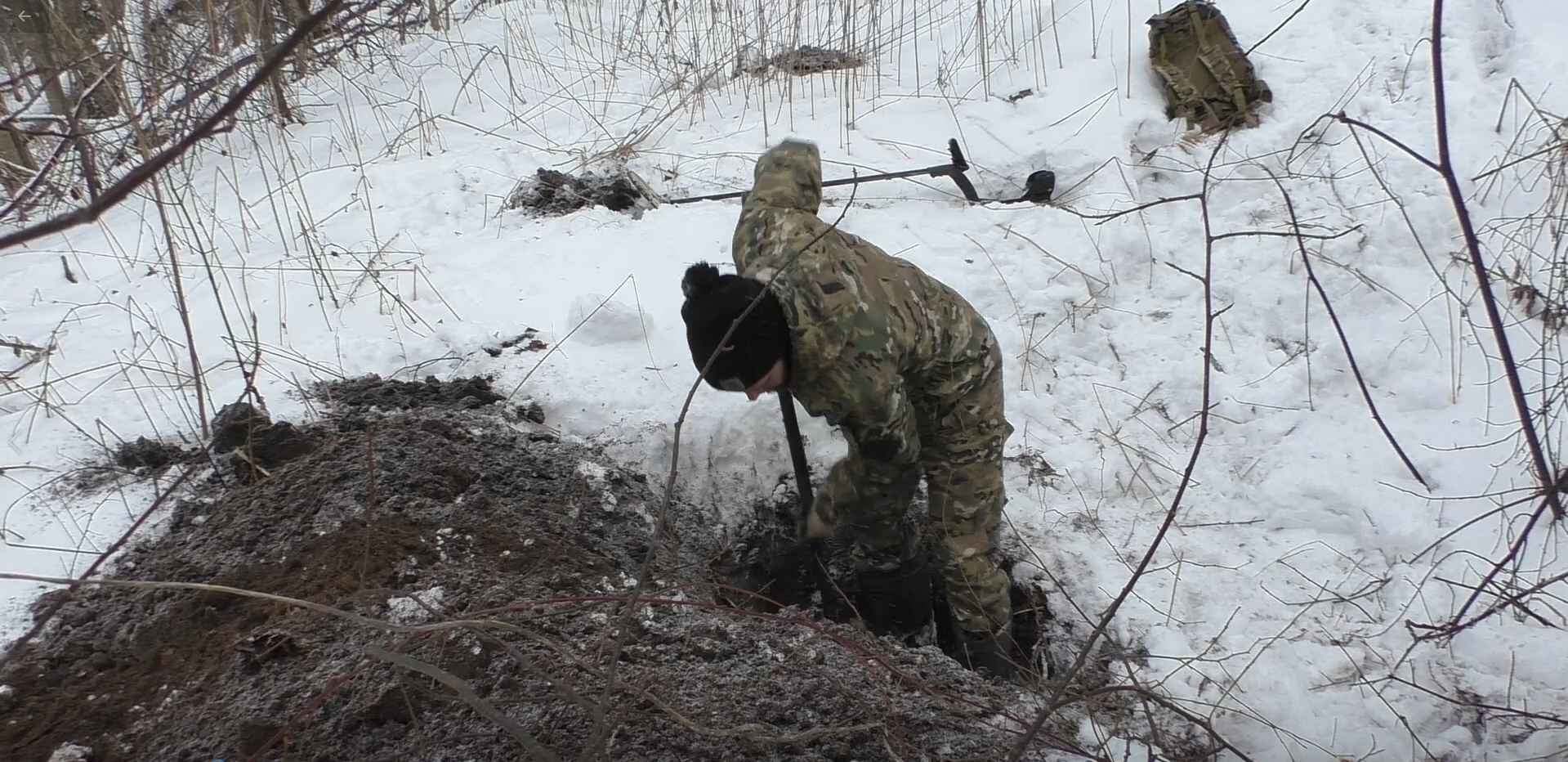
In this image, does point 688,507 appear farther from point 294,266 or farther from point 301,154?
point 301,154

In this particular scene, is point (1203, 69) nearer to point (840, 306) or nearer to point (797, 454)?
point (797, 454)

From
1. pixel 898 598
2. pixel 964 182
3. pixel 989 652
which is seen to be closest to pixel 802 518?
pixel 898 598

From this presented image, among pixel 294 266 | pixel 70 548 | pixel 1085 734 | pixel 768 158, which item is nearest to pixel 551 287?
pixel 294 266

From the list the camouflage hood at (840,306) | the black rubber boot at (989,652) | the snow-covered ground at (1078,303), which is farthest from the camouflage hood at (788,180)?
the black rubber boot at (989,652)

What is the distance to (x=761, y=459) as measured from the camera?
280cm

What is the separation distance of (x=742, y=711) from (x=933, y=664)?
0.54 m

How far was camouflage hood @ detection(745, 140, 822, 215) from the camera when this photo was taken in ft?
7.58

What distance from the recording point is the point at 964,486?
7.64 feet

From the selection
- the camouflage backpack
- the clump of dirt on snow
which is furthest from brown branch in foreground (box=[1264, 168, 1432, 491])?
the clump of dirt on snow

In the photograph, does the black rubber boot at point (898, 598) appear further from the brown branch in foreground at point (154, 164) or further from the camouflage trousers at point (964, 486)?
the brown branch in foreground at point (154, 164)

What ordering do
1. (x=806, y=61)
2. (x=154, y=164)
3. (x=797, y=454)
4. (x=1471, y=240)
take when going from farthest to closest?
(x=806, y=61) → (x=797, y=454) → (x=1471, y=240) → (x=154, y=164)

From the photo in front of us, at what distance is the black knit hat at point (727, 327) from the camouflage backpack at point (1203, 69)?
2888mm

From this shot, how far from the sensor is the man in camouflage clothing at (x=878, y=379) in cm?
187

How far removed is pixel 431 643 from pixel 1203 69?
3838 millimetres
